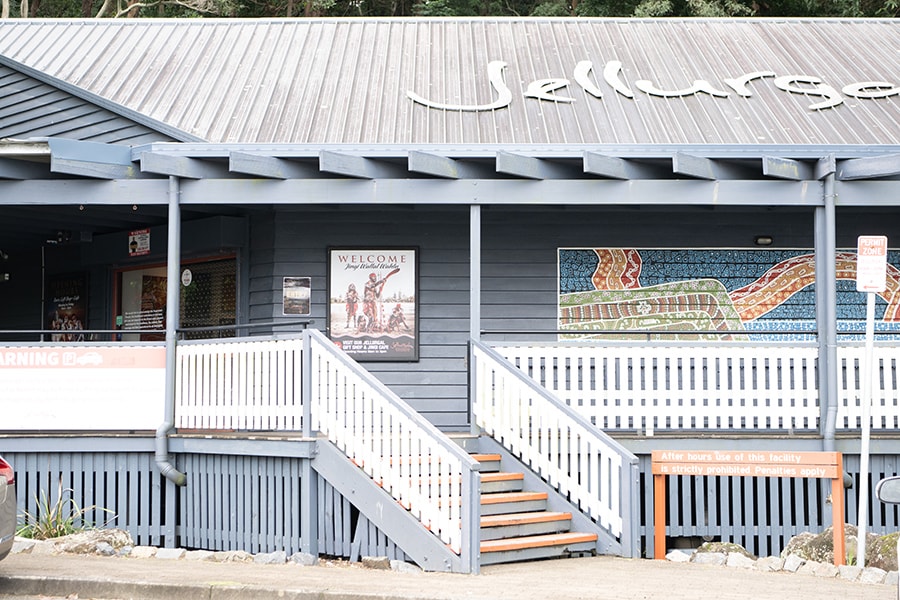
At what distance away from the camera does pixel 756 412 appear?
1071cm

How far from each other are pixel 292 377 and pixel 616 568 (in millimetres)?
3379

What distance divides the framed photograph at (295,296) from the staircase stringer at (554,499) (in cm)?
323

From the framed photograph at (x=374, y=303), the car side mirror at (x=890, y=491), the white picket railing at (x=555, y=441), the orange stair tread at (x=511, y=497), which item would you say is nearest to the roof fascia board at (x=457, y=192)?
the white picket railing at (x=555, y=441)

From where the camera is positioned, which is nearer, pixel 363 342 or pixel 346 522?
pixel 346 522

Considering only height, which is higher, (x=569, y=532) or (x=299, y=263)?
(x=299, y=263)

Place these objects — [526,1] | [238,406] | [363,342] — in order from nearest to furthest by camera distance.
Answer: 1. [238,406]
2. [363,342]
3. [526,1]

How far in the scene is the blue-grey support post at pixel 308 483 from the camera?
32.0ft

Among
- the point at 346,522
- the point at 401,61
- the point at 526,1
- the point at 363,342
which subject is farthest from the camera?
the point at 526,1

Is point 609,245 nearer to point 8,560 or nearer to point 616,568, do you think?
point 616,568

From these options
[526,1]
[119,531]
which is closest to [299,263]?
[119,531]

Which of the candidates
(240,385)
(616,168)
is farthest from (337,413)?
(616,168)

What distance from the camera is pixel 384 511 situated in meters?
9.26

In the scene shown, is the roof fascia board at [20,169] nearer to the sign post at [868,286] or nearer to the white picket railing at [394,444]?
the white picket railing at [394,444]

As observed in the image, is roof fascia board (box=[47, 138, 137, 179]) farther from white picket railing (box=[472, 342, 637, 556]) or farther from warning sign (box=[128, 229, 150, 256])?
white picket railing (box=[472, 342, 637, 556])
